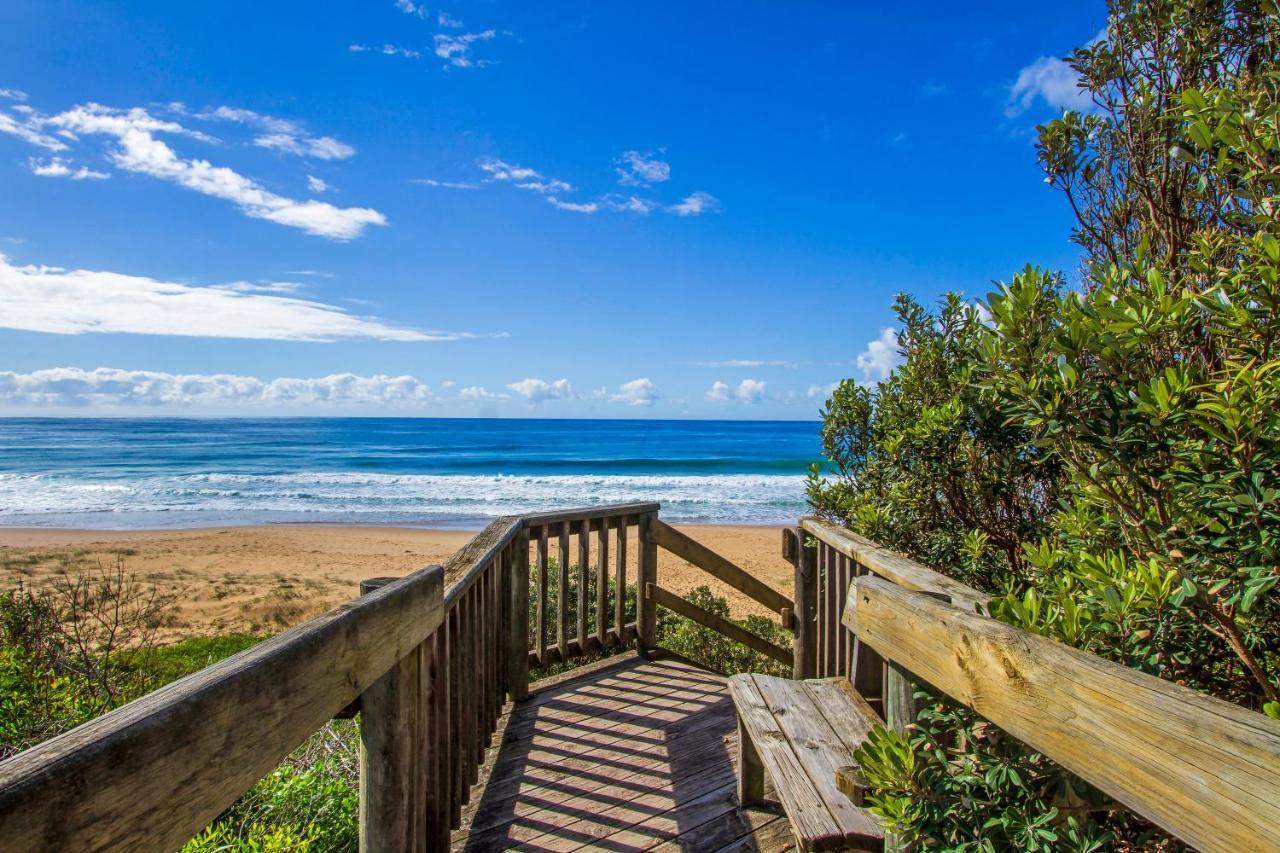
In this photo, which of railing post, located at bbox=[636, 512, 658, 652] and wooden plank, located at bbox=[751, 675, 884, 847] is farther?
railing post, located at bbox=[636, 512, 658, 652]

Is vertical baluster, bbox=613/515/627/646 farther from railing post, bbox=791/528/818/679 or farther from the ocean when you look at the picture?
the ocean

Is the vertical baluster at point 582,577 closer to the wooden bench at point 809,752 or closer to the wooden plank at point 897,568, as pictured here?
the wooden plank at point 897,568

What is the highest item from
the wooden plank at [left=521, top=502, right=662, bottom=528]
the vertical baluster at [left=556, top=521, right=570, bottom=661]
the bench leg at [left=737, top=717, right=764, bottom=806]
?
the wooden plank at [left=521, top=502, right=662, bottom=528]

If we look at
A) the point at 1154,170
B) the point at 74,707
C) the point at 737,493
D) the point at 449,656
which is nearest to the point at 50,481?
the point at 737,493

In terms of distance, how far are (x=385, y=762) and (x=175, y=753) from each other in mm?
989

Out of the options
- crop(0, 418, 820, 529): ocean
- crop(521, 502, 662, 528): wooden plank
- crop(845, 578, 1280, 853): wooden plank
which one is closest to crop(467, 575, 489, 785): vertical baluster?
crop(521, 502, 662, 528): wooden plank

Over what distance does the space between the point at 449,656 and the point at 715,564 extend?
2.69m

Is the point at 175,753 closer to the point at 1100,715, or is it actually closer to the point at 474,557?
the point at 1100,715

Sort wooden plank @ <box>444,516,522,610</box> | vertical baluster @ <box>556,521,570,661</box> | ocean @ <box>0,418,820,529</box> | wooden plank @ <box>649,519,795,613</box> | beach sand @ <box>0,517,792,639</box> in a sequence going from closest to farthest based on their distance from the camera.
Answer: wooden plank @ <box>444,516,522,610</box> → vertical baluster @ <box>556,521,570,661</box> → wooden plank @ <box>649,519,795,613</box> → beach sand @ <box>0,517,792,639</box> → ocean @ <box>0,418,820,529</box>

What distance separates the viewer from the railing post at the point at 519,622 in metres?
3.84

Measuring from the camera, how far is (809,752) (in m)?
2.18

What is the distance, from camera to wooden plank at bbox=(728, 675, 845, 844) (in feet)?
5.77

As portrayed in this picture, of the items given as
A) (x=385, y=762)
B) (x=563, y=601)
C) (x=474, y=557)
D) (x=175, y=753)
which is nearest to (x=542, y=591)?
(x=563, y=601)

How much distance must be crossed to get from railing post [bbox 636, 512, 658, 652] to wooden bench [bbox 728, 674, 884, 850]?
1851 millimetres
